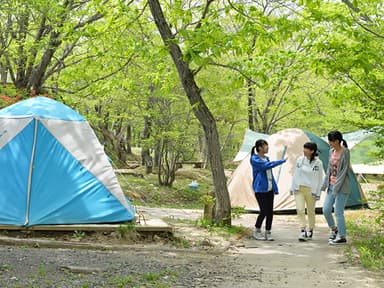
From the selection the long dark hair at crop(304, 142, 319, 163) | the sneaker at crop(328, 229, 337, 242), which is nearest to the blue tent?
the long dark hair at crop(304, 142, 319, 163)

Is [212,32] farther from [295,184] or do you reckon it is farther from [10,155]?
[10,155]

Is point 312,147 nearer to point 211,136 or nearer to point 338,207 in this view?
point 338,207

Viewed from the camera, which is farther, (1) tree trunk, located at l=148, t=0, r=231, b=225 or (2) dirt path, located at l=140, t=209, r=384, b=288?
(1) tree trunk, located at l=148, t=0, r=231, b=225

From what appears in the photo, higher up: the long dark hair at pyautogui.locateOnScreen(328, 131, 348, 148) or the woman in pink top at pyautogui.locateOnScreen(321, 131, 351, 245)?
the long dark hair at pyautogui.locateOnScreen(328, 131, 348, 148)

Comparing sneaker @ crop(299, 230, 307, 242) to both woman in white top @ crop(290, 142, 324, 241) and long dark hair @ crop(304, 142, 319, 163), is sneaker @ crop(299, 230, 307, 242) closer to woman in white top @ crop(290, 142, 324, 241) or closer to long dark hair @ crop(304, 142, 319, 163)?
woman in white top @ crop(290, 142, 324, 241)

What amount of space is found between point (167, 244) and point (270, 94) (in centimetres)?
1670

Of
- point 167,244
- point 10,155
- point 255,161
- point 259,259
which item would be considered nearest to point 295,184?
point 255,161

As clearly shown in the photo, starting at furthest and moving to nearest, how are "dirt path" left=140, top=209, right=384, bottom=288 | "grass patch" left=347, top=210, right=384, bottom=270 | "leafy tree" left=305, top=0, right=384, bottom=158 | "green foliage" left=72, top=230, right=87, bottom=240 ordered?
"leafy tree" left=305, top=0, right=384, bottom=158 → "green foliage" left=72, top=230, right=87, bottom=240 → "grass patch" left=347, top=210, right=384, bottom=270 → "dirt path" left=140, top=209, right=384, bottom=288

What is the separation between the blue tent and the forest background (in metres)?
1.76

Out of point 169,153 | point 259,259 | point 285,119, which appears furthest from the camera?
point 285,119

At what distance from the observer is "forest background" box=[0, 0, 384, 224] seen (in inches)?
301

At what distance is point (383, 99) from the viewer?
730 cm

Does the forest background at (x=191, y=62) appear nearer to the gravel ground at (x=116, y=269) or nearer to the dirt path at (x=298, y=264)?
the dirt path at (x=298, y=264)

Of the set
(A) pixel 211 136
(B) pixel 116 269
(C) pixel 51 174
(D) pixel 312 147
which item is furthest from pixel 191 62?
(B) pixel 116 269
